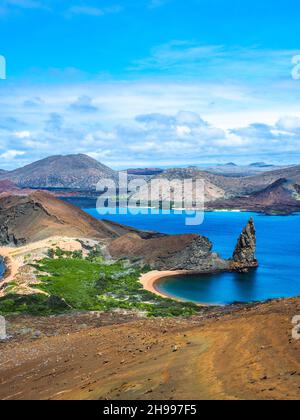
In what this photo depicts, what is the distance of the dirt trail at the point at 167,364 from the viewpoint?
15.0 m

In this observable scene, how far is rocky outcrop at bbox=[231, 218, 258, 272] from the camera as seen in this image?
79.3m

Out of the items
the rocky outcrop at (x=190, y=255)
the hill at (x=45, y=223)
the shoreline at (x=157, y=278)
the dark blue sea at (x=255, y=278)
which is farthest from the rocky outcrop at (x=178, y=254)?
the hill at (x=45, y=223)

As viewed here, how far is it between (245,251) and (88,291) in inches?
1335

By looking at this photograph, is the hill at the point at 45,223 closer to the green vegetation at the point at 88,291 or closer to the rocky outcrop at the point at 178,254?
the green vegetation at the point at 88,291

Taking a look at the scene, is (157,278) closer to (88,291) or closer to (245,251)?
(88,291)

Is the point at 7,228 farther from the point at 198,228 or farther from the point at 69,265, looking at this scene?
the point at 198,228

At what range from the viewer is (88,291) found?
193 feet

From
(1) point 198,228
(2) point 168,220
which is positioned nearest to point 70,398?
(1) point 198,228

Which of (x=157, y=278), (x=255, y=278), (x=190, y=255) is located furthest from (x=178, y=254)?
(x=255, y=278)

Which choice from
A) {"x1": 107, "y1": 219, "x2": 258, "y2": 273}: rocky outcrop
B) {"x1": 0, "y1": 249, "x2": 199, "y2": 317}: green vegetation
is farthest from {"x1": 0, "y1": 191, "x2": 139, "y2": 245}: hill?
{"x1": 107, "y1": 219, "x2": 258, "y2": 273}: rocky outcrop

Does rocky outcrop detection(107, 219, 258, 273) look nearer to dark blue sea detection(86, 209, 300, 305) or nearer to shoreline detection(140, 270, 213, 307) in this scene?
shoreline detection(140, 270, 213, 307)

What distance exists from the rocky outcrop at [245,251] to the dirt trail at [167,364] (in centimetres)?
5168

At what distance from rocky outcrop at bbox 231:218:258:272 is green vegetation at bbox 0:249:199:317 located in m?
18.2
